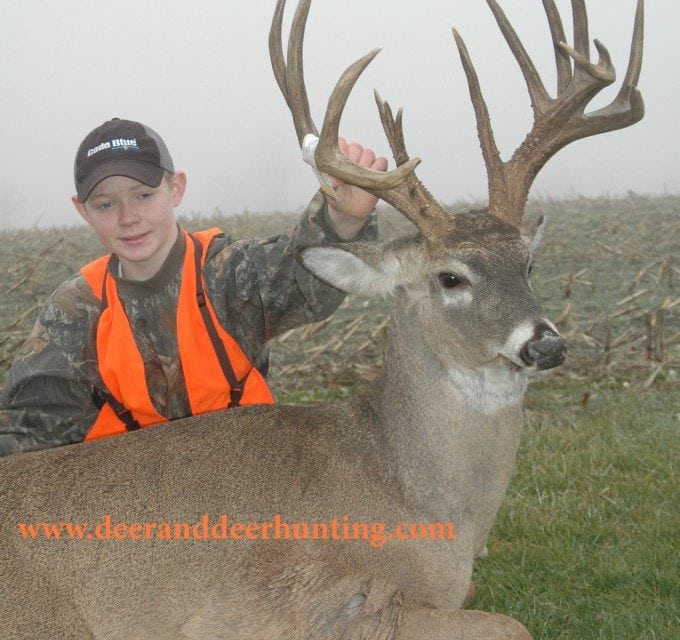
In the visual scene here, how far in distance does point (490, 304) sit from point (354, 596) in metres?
1.10

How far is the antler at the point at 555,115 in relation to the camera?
11.9 ft

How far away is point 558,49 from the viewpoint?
12.8 feet

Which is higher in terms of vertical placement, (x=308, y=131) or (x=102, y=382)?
(x=308, y=131)

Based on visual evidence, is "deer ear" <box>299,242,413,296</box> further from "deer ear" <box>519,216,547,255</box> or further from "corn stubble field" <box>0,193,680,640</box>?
"corn stubble field" <box>0,193,680,640</box>

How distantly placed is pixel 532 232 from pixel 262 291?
4.14ft

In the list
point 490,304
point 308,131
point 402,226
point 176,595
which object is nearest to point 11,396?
point 176,595

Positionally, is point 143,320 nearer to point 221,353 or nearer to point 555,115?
point 221,353

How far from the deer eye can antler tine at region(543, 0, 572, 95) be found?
1.14 m

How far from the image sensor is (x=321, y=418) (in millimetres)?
3477

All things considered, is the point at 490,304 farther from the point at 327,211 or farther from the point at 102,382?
the point at 102,382

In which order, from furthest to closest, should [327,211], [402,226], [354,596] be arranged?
[402,226], [327,211], [354,596]

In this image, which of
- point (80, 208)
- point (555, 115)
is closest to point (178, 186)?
point (80, 208)

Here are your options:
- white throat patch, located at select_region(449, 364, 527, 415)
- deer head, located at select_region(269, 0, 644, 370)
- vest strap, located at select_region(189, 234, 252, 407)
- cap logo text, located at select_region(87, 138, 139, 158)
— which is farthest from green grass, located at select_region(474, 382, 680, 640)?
cap logo text, located at select_region(87, 138, 139, 158)

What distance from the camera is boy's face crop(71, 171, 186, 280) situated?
4211mm
